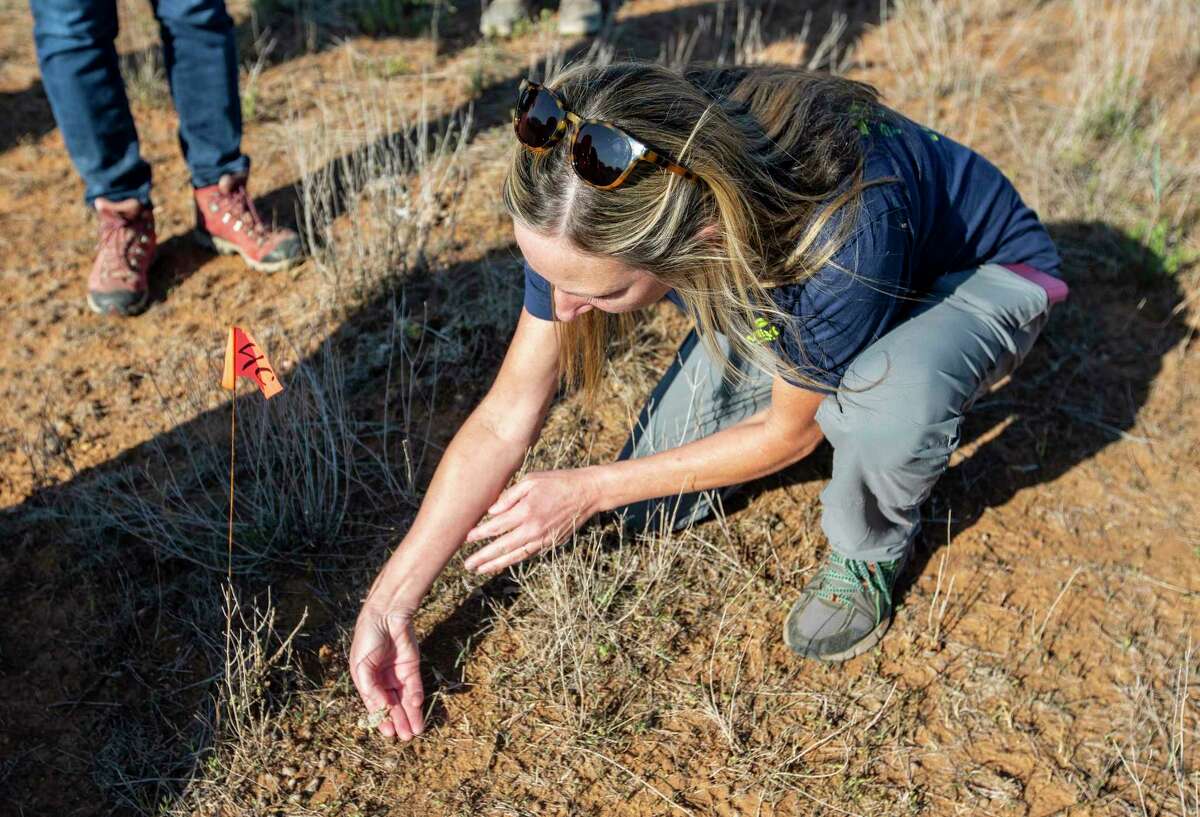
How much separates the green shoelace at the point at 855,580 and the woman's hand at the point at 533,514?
23.1 inches

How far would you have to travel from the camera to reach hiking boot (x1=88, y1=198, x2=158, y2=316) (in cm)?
309

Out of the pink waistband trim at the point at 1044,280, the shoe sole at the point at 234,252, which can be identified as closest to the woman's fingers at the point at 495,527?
the pink waistband trim at the point at 1044,280

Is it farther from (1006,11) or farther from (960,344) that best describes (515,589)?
(1006,11)

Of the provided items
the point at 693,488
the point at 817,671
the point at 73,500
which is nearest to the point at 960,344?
the point at 693,488

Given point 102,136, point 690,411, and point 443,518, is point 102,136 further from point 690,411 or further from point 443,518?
point 690,411

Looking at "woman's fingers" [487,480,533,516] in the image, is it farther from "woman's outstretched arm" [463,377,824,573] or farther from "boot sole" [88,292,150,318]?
"boot sole" [88,292,150,318]

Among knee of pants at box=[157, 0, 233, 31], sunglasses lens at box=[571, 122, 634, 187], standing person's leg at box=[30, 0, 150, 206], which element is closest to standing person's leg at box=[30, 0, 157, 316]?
standing person's leg at box=[30, 0, 150, 206]

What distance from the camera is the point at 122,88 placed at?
9.91ft

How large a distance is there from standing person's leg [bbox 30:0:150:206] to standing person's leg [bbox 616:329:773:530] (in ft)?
5.74

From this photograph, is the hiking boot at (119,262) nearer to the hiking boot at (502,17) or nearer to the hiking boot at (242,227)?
the hiking boot at (242,227)

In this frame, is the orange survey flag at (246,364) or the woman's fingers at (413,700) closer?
the orange survey flag at (246,364)

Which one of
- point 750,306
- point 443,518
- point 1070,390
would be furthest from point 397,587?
point 1070,390

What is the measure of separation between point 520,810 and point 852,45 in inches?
147

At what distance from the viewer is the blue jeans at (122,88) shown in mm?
2869
